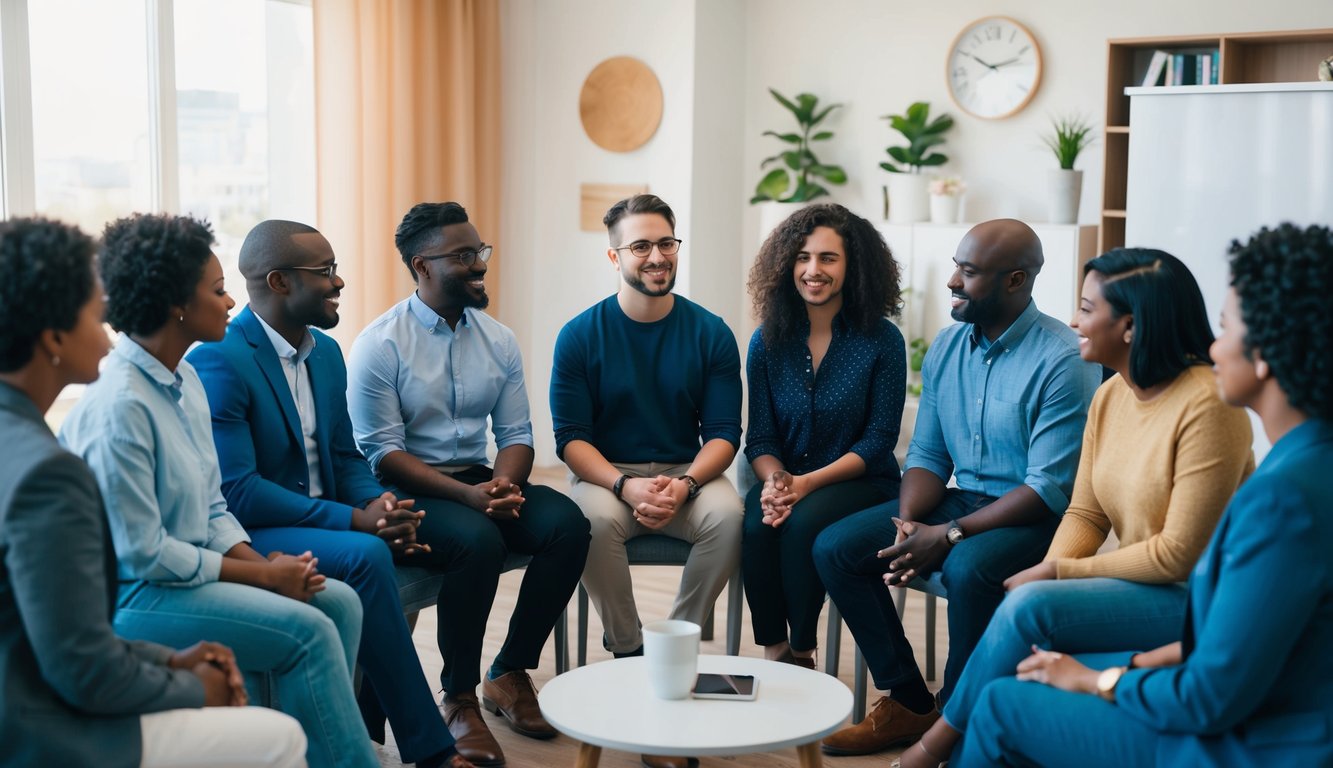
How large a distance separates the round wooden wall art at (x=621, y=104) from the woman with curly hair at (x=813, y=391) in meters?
2.59

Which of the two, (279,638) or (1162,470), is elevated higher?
(1162,470)

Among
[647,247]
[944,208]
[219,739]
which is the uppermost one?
[944,208]

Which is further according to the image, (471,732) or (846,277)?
(846,277)

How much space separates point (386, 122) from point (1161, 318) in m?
3.63

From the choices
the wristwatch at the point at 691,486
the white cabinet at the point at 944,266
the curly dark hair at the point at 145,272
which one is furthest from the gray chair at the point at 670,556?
the white cabinet at the point at 944,266

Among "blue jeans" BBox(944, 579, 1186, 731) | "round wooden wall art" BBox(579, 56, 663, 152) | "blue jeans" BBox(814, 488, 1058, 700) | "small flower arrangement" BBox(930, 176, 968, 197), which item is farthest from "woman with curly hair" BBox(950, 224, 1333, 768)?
"round wooden wall art" BBox(579, 56, 663, 152)

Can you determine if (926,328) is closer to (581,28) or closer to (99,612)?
(581,28)

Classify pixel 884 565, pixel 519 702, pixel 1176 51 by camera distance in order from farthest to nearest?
pixel 1176 51
pixel 519 702
pixel 884 565

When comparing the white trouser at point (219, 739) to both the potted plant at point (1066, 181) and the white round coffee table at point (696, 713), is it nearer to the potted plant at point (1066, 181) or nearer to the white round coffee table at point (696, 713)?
the white round coffee table at point (696, 713)

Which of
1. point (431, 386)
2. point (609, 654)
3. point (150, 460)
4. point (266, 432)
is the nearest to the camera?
point (150, 460)

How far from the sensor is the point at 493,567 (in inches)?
112

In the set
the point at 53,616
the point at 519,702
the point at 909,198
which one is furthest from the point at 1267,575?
the point at 909,198

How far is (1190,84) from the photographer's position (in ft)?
15.8

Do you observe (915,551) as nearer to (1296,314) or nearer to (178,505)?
(1296,314)
